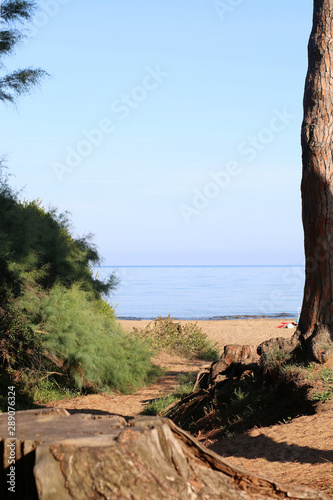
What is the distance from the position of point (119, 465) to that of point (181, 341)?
48.1ft

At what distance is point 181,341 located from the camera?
17.2 meters

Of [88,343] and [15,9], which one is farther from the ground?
[15,9]

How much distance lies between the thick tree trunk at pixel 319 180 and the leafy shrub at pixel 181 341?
918cm

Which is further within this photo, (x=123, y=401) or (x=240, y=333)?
(x=240, y=333)

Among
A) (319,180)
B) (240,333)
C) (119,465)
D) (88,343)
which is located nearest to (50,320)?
(88,343)

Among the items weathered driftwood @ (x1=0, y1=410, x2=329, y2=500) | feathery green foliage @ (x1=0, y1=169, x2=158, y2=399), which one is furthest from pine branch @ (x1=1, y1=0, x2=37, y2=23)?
weathered driftwood @ (x1=0, y1=410, x2=329, y2=500)

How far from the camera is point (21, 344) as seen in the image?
1008cm

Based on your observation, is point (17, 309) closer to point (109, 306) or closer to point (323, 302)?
point (109, 306)

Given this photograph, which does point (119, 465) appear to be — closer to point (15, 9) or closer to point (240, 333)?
point (15, 9)

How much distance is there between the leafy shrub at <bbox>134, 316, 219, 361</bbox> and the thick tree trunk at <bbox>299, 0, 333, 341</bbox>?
918 centimetres

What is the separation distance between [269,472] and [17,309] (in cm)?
653

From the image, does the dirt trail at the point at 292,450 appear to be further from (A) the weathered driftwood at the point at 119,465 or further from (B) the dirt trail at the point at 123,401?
(B) the dirt trail at the point at 123,401

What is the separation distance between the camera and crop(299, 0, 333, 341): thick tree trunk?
7.54 m

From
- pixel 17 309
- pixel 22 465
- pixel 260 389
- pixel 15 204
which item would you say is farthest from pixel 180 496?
pixel 15 204
